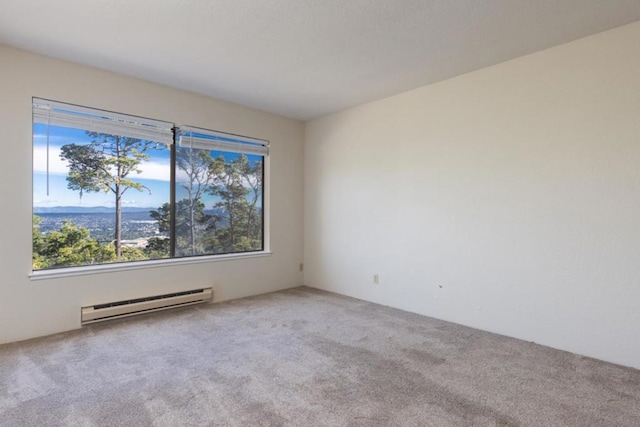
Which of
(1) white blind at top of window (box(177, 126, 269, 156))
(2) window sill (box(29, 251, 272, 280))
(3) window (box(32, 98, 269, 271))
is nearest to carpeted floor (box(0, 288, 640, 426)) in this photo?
(2) window sill (box(29, 251, 272, 280))

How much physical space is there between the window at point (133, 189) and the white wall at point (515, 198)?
156cm

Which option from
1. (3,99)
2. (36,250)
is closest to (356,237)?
(36,250)

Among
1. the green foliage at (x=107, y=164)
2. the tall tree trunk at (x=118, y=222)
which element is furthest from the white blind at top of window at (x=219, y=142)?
the tall tree trunk at (x=118, y=222)

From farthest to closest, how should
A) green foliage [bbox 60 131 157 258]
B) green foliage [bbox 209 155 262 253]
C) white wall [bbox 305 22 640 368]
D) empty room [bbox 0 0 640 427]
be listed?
green foliage [bbox 209 155 262 253], green foliage [bbox 60 131 157 258], white wall [bbox 305 22 640 368], empty room [bbox 0 0 640 427]

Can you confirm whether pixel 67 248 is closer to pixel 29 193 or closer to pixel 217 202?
pixel 29 193

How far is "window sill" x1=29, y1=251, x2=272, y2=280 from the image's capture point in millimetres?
3027

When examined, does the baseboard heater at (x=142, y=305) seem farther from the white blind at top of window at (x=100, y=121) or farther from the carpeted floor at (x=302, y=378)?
the white blind at top of window at (x=100, y=121)

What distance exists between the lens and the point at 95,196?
11.2 ft

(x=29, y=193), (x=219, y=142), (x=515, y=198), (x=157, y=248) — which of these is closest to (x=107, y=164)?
(x=29, y=193)

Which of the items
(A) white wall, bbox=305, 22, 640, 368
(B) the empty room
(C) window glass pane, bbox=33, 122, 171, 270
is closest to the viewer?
(B) the empty room

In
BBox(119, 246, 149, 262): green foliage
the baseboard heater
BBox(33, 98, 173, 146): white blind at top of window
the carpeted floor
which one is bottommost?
the carpeted floor

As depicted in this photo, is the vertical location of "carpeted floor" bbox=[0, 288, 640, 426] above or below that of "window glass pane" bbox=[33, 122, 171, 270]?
below

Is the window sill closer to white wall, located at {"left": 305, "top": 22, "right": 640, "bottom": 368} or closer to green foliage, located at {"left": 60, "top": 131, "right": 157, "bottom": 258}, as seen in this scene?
green foliage, located at {"left": 60, "top": 131, "right": 157, "bottom": 258}

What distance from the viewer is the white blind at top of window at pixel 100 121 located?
3.00 metres
